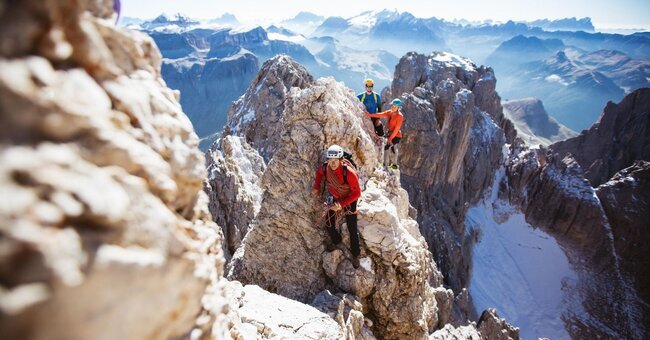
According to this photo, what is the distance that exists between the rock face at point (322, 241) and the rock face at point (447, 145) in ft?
89.6

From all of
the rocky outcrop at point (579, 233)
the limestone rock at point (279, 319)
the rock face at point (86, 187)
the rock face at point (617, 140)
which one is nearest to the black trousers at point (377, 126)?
the limestone rock at point (279, 319)

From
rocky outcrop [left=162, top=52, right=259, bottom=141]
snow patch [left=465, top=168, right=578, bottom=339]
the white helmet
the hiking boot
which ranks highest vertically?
the white helmet

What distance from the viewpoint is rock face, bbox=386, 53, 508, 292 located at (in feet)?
124

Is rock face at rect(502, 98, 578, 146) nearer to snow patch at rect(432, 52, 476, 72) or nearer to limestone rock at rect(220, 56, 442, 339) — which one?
snow patch at rect(432, 52, 476, 72)

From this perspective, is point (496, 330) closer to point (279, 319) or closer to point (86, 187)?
point (279, 319)

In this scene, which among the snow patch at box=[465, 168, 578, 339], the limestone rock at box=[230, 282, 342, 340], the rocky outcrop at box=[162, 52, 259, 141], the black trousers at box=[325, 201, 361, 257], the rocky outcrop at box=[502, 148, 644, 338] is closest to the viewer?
the limestone rock at box=[230, 282, 342, 340]

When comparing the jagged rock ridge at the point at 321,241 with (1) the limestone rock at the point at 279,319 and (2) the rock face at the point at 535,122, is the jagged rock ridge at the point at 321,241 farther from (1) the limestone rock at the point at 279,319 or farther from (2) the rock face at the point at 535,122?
(2) the rock face at the point at 535,122

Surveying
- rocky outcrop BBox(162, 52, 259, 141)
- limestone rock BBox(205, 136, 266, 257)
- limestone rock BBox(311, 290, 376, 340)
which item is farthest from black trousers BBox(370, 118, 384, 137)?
rocky outcrop BBox(162, 52, 259, 141)

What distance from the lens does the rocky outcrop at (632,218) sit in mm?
41531

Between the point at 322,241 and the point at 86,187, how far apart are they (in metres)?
7.79

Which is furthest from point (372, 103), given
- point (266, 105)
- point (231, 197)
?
point (266, 105)

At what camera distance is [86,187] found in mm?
2629

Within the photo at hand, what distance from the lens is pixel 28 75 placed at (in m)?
2.37

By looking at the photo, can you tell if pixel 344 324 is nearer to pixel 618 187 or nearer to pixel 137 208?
pixel 137 208
